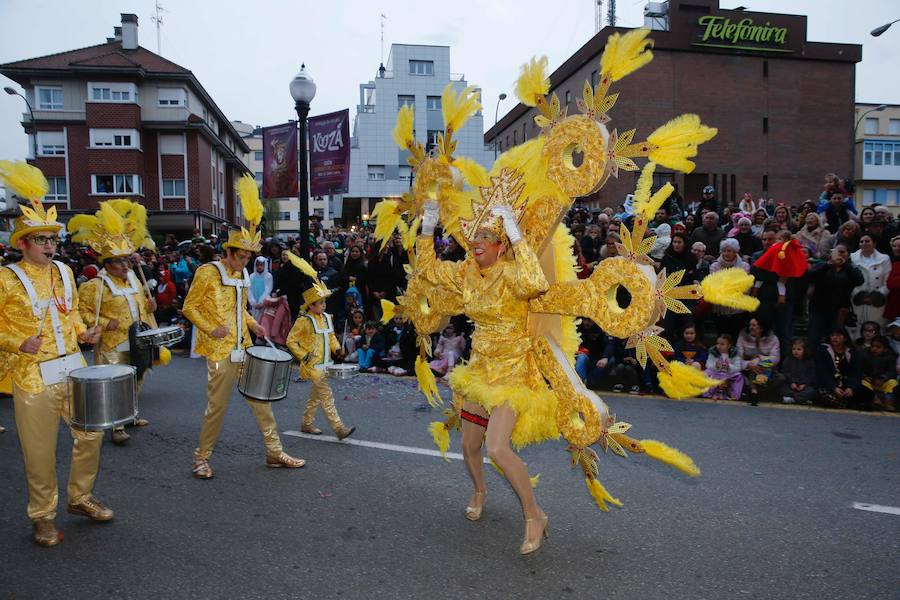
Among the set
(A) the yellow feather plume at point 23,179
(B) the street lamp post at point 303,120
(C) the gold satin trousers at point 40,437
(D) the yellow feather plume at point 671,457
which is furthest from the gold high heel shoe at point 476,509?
(B) the street lamp post at point 303,120

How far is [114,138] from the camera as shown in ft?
115

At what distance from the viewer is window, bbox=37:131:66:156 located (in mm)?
35156

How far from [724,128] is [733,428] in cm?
3166

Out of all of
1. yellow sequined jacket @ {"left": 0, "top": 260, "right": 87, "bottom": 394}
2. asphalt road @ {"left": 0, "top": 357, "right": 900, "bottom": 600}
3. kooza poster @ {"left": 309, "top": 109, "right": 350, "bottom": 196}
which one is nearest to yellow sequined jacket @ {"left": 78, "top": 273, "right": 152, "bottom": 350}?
asphalt road @ {"left": 0, "top": 357, "right": 900, "bottom": 600}

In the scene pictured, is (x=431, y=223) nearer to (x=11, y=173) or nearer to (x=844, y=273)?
(x=11, y=173)

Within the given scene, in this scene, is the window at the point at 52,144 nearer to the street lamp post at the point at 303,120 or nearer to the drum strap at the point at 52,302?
the street lamp post at the point at 303,120

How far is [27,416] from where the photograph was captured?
13.4 ft

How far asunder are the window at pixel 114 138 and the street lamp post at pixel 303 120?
28.8 m

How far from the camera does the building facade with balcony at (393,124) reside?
42.8 meters

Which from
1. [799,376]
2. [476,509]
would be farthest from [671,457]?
[799,376]

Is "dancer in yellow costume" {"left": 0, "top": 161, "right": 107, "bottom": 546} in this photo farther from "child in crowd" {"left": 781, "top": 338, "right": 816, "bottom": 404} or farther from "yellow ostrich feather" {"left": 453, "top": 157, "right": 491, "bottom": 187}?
"child in crowd" {"left": 781, "top": 338, "right": 816, "bottom": 404}

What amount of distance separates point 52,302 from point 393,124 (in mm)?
40016

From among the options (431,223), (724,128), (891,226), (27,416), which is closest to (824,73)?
(724,128)

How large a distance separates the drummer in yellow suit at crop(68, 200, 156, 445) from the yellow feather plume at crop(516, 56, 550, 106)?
181 inches
